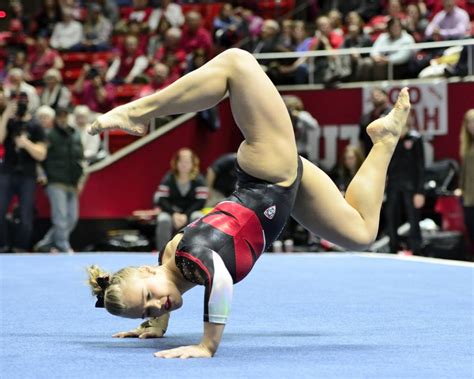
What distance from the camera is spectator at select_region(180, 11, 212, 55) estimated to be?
14.4 m

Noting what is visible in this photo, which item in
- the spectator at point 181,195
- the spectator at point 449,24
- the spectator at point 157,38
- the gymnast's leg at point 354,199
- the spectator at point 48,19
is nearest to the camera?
the gymnast's leg at point 354,199

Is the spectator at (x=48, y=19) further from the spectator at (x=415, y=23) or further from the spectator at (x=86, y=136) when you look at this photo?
the spectator at (x=415, y=23)

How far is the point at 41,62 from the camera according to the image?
49.9ft

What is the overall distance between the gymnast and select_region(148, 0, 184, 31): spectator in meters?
11.1

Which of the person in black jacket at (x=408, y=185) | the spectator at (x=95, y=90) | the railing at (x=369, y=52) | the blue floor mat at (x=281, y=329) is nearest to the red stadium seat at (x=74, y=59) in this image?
the spectator at (x=95, y=90)

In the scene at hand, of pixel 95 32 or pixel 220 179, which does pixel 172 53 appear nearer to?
pixel 95 32

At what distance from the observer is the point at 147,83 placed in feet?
47.7

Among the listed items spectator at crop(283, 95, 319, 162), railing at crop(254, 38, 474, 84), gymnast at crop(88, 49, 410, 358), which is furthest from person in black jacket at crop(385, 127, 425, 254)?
gymnast at crop(88, 49, 410, 358)

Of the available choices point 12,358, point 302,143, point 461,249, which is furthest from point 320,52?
point 12,358

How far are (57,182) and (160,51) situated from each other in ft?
13.9

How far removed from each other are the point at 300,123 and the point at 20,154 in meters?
3.13

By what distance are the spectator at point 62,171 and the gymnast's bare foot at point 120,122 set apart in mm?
6973

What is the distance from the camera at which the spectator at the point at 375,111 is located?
10.9m

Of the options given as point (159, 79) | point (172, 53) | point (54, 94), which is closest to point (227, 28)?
point (172, 53)
